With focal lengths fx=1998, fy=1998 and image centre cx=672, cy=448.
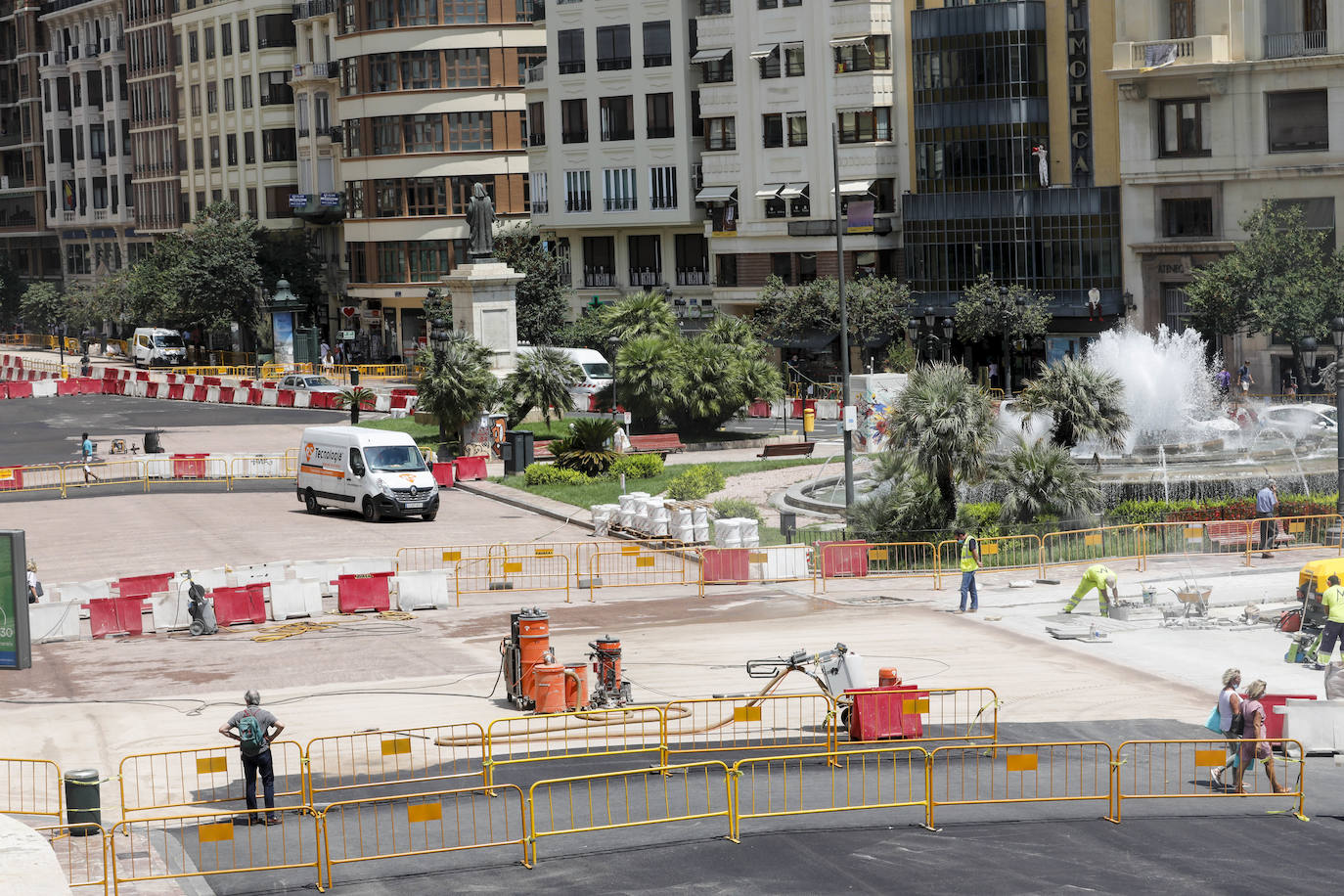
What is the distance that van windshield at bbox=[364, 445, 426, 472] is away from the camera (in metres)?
42.8

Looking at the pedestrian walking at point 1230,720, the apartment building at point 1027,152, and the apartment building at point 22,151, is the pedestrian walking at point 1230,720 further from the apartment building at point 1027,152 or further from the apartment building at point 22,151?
the apartment building at point 22,151

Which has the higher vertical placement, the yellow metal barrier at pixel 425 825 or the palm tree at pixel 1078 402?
the palm tree at pixel 1078 402

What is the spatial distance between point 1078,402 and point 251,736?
75.3 ft

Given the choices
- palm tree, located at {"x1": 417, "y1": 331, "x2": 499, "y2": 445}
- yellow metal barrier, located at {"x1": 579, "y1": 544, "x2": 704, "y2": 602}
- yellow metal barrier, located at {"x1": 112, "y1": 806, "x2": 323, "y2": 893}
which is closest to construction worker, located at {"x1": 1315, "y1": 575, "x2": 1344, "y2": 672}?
yellow metal barrier, located at {"x1": 579, "y1": 544, "x2": 704, "y2": 602}

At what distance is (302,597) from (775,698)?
10.7m

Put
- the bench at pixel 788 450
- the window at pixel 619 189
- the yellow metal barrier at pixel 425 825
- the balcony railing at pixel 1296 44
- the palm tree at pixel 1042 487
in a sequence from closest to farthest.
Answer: the yellow metal barrier at pixel 425 825 < the palm tree at pixel 1042 487 < the bench at pixel 788 450 < the balcony railing at pixel 1296 44 < the window at pixel 619 189

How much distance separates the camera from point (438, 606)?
32.6 m

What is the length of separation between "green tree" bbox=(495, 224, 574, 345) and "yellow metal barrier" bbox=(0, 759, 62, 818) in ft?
188

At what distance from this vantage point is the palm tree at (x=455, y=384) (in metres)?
52.0

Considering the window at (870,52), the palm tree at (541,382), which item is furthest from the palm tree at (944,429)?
the window at (870,52)

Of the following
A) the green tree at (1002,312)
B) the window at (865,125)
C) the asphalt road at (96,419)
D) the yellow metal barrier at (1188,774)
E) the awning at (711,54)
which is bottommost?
the yellow metal barrier at (1188,774)

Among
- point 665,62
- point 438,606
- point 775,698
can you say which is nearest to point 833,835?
point 775,698

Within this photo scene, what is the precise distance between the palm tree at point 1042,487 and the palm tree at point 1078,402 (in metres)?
2.53

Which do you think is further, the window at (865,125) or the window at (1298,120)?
the window at (865,125)
